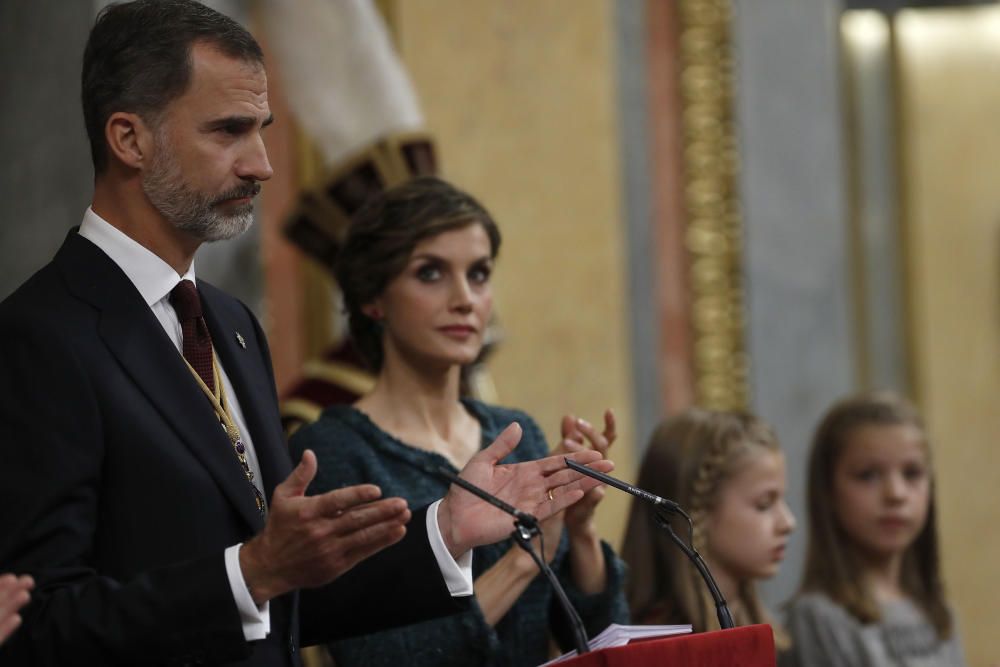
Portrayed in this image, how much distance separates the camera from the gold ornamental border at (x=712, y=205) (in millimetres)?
5918

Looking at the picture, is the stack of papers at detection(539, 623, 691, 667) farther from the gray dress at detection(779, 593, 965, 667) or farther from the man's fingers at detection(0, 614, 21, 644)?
the gray dress at detection(779, 593, 965, 667)

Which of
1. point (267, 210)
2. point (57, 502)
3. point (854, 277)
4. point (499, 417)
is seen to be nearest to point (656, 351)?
point (854, 277)

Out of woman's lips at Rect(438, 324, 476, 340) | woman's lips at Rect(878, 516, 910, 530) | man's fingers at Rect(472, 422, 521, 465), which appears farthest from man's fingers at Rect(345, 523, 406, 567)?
woman's lips at Rect(878, 516, 910, 530)

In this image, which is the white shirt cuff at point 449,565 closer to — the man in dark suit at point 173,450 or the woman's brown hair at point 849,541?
the man in dark suit at point 173,450

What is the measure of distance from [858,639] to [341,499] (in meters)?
2.34

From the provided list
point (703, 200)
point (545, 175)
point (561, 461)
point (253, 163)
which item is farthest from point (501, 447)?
point (703, 200)

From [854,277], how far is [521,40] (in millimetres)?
1745

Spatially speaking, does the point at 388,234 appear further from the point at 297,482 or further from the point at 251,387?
the point at 297,482

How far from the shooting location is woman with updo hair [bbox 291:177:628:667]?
304 centimetres

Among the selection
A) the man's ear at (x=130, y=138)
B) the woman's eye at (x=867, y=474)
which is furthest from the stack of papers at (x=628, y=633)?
the woman's eye at (x=867, y=474)

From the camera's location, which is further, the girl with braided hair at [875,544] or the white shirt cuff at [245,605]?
the girl with braided hair at [875,544]

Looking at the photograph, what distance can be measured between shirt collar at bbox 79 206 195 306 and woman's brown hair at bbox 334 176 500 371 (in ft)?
3.10

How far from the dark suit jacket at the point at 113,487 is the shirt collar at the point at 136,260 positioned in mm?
21

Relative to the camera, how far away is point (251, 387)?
251 cm
